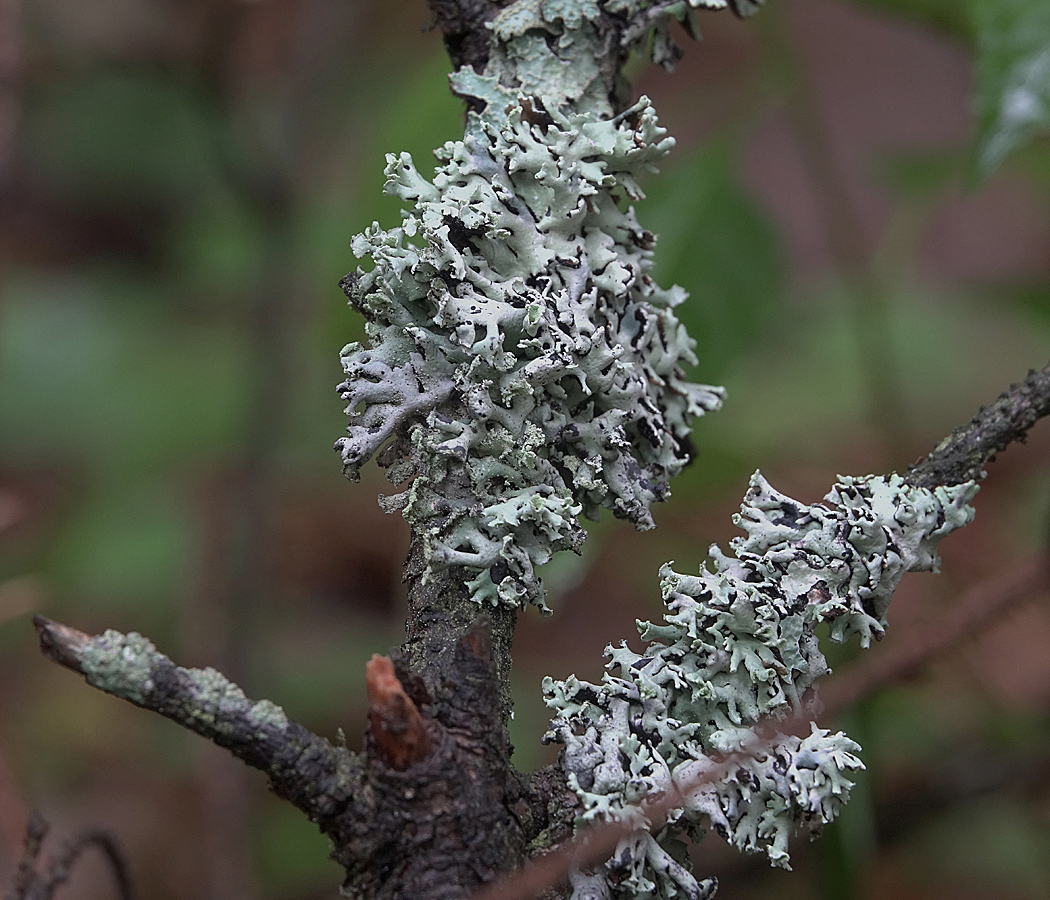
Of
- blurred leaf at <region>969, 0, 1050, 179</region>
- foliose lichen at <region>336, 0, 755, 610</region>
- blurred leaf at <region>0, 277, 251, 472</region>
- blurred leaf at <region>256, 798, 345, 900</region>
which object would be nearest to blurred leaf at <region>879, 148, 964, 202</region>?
blurred leaf at <region>969, 0, 1050, 179</region>

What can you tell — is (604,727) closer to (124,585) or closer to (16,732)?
(124,585)

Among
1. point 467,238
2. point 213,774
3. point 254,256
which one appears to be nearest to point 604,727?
point 467,238

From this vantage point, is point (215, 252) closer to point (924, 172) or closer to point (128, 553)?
point (128, 553)

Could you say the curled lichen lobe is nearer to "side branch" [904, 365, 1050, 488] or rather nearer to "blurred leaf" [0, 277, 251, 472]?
"side branch" [904, 365, 1050, 488]

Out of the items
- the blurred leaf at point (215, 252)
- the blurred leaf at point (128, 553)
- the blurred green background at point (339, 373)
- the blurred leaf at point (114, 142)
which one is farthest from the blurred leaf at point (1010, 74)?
the blurred leaf at point (114, 142)

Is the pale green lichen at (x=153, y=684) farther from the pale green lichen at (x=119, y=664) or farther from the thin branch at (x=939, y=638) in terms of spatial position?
the thin branch at (x=939, y=638)

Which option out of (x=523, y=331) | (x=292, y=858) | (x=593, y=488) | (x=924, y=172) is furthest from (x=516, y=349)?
(x=292, y=858)
